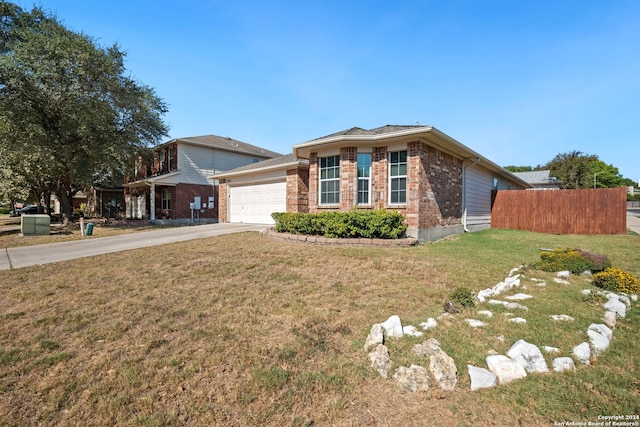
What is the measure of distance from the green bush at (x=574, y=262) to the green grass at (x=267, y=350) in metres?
0.64

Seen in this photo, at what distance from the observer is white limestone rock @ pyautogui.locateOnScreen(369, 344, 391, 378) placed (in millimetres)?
2587

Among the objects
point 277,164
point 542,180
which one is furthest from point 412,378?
point 542,180

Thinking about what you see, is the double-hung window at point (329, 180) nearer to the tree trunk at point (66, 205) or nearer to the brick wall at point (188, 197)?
the brick wall at point (188, 197)

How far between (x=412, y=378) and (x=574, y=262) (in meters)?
5.04

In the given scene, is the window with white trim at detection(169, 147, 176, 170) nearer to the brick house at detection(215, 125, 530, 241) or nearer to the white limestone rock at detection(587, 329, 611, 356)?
the brick house at detection(215, 125, 530, 241)

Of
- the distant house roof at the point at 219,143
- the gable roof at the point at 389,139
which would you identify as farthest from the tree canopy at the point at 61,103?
the gable roof at the point at 389,139

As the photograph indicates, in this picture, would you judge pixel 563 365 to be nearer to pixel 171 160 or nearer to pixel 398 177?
pixel 398 177

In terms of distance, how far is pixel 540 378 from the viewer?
7.88 ft

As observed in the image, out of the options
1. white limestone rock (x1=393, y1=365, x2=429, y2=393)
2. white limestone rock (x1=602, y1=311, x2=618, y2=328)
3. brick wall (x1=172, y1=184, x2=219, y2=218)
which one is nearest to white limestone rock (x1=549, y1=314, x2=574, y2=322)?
white limestone rock (x1=602, y1=311, x2=618, y2=328)

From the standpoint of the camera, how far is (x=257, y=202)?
53.4ft

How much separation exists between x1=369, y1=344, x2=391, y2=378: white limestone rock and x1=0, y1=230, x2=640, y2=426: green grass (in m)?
0.07

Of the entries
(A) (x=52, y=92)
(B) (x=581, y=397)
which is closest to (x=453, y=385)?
(B) (x=581, y=397)

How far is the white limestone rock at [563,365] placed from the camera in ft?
8.14

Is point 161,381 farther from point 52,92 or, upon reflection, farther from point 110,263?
point 52,92
